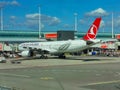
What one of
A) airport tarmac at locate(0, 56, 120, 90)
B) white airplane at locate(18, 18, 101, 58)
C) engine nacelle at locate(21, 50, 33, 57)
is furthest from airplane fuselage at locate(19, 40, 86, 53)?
airport tarmac at locate(0, 56, 120, 90)

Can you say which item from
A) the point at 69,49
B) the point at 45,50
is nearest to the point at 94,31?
the point at 69,49

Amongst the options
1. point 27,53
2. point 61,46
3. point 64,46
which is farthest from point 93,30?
point 27,53

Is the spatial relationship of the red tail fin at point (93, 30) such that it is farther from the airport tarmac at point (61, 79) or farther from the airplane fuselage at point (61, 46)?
the airport tarmac at point (61, 79)

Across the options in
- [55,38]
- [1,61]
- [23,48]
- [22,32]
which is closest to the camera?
[1,61]

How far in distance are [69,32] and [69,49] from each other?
57.2 meters

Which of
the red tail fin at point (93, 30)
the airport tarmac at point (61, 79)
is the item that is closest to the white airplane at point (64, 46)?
the red tail fin at point (93, 30)

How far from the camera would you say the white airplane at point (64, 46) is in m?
72.9

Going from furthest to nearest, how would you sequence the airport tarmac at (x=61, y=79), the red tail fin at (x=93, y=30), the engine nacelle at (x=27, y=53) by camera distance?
the engine nacelle at (x=27, y=53) → the red tail fin at (x=93, y=30) → the airport tarmac at (x=61, y=79)

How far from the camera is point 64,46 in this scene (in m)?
74.8

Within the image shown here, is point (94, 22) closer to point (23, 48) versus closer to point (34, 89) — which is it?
point (23, 48)

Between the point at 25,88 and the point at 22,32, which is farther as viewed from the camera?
the point at 22,32

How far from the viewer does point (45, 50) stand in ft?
251

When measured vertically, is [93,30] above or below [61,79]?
above

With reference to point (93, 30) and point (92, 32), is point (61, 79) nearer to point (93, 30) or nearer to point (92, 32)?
point (92, 32)
